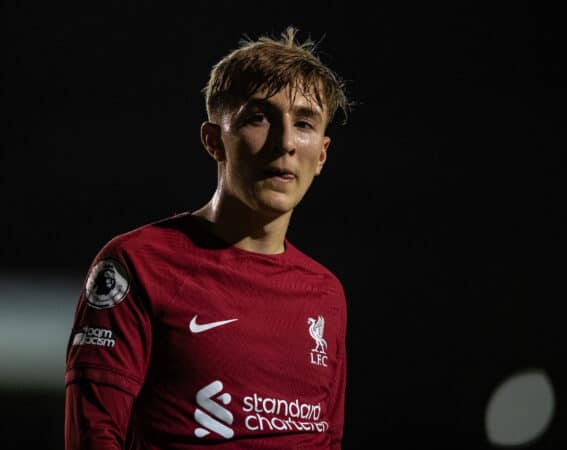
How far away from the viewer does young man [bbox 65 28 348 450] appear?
3.47 ft

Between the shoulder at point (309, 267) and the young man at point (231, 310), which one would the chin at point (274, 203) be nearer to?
the young man at point (231, 310)

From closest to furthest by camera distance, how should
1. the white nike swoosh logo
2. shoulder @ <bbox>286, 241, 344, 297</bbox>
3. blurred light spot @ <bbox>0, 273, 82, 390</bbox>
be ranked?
the white nike swoosh logo, shoulder @ <bbox>286, 241, 344, 297</bbox>, blurred light spot @ <bbox>0, 273, 82, 390</bbox>

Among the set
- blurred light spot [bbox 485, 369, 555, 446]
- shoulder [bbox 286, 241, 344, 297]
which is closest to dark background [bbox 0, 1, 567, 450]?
blurred light spot [bbox 485, 369, 555, 446]

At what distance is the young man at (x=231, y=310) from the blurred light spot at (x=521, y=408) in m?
1.70

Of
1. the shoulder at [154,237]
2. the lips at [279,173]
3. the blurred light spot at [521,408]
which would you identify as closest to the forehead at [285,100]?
the lips at [279,173]

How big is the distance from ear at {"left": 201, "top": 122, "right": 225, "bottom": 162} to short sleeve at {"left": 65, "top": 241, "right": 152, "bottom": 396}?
0.88 ft

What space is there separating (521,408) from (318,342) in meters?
1.92

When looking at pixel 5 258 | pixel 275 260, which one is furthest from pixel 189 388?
pixel 5 258

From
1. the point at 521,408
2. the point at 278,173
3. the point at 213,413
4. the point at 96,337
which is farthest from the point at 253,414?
the point at 521,408

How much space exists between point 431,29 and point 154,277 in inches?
91.5

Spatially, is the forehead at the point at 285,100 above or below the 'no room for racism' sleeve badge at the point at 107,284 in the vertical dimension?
above

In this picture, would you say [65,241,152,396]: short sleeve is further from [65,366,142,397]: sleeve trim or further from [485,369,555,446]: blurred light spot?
[485,369,555,446]: blurred light spot

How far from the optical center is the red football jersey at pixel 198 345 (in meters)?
1.07

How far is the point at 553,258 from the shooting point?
299cm
